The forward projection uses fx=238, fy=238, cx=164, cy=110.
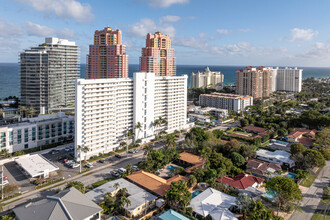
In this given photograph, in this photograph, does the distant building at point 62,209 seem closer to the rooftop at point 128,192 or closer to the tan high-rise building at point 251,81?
the rooftop at point 128,192

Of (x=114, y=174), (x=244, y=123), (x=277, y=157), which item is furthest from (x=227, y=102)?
(x=114, y=174)

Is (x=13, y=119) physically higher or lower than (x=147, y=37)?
lower

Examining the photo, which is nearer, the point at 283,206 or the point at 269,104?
the point at 283,206

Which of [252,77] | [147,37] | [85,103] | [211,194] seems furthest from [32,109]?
[252,77]

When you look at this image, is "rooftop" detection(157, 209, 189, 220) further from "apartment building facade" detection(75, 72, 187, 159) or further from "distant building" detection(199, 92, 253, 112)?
"distant building" detection(199, 92, 253, 112)

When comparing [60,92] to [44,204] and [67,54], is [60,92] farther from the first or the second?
[44,204]

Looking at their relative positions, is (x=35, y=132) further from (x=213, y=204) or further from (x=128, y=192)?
(x=213, y=204)

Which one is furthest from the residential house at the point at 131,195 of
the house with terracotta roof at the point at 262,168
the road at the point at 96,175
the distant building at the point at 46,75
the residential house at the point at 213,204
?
the distant building at the point at 46,75
